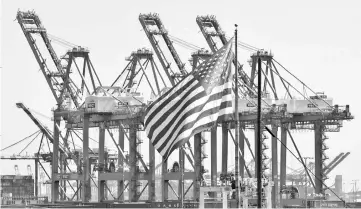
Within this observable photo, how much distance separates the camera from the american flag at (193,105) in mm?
36656

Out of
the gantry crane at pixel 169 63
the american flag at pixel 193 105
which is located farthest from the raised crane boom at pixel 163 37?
the american flag at pixel 193 105

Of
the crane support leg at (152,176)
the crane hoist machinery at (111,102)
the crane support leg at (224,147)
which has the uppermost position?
the crane hoist machinery at (111,102)

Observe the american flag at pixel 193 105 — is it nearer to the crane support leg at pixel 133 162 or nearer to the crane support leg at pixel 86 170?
the crane support leg at pixel 133 162

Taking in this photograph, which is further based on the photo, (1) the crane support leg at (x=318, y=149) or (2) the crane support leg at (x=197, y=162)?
(2) the crane support leg at (x=197, y=162)

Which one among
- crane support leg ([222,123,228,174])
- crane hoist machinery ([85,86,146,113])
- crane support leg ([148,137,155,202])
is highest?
crane hoist machinery ([85,86,146,113])

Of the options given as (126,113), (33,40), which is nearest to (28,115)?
(33,40)

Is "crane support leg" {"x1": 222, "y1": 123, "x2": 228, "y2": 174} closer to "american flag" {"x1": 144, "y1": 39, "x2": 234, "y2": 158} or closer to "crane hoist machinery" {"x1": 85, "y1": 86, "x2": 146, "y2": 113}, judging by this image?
"crane hoist machinery" {"x1": 85, "y1": 86, "x2": 146, "y2": 113}

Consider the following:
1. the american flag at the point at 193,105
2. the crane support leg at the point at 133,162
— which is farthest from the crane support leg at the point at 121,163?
the american flag at the point at 193,105

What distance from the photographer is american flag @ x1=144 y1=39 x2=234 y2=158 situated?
3666 cm

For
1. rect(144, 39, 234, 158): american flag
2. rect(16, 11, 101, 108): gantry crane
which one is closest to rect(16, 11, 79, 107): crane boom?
rect(16, 11, 101, 108): gantry crane

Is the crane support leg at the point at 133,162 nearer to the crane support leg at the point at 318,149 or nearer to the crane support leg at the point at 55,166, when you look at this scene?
the crane support leg at the point at 55,166

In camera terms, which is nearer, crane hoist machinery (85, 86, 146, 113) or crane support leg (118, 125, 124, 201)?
crane hoist machinery (85, 86, 146, 113)

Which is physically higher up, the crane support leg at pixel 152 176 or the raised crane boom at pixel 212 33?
the raised crane boom at pixel 212 33

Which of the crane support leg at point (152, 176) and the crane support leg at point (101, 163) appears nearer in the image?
the crane support leg at point (152, 176)
